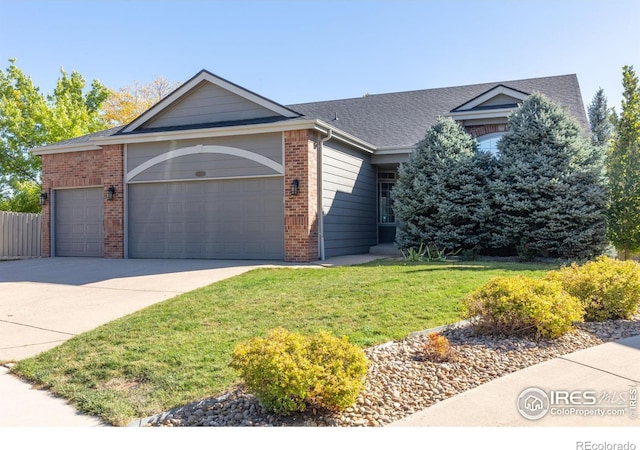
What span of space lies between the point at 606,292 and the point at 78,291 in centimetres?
787

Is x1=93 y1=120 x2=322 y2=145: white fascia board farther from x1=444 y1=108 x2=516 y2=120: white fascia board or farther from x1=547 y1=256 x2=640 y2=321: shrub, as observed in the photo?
x1=547 y1=256 x2=640 y2=321: shrub

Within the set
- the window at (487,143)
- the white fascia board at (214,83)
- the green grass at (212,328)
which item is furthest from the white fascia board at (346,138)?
the green grass at (212,328)

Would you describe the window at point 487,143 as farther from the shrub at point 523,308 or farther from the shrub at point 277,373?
the shrub at point 277,373

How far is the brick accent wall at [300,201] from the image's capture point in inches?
446

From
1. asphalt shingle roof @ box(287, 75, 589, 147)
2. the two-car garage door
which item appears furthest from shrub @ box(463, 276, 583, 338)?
asphalt shingle roof @ box(287, 75, 589, 147)

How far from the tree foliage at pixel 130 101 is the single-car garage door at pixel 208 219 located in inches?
685

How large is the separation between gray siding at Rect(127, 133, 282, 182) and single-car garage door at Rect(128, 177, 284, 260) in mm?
222

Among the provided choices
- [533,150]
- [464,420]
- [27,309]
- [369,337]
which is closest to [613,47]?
Result: [533,150]

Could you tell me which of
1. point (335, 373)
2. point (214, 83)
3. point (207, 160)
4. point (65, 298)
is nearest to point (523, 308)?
point (335, 373)

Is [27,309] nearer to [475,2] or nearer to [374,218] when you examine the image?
[475,2]

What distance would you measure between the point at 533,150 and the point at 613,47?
2647 mm
